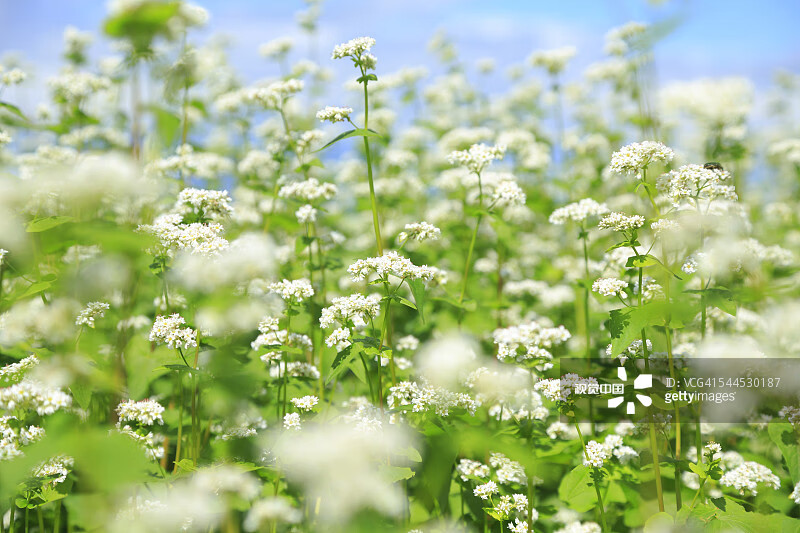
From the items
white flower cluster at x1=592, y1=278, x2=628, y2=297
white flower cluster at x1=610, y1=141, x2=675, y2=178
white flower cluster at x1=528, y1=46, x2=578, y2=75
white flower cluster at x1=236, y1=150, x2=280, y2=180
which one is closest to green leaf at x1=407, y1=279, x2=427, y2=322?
white flower cluster at x1=592, y1=278, x2=628, y2=297

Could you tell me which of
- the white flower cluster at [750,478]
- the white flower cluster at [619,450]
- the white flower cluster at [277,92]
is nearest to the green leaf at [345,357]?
the white flower cluster at [619,450]

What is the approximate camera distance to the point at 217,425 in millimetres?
3404

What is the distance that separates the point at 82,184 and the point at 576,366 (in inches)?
126

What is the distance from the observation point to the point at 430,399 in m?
2.91

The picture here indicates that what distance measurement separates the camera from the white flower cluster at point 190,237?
273cm

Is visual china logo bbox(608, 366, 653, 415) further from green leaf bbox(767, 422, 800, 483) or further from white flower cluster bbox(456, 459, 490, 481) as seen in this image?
white flower cluster bbox(456, 459, 490, 481)

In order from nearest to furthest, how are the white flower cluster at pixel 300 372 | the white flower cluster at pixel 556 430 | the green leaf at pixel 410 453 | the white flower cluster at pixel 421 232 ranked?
the green leaf at pixel 410 453 → the white flower cluster at pixel 421 232 → the white flower cluster at pixel 300 372 → the white flower cluster at pixel 556 430

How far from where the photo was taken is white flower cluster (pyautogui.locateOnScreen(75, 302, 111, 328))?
2650mm

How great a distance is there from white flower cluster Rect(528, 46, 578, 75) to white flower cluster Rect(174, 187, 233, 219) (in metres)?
6.05

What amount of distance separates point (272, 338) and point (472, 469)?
1.45 m

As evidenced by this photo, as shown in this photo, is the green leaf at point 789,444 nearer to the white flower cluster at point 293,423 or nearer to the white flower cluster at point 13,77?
the white flower cluster at point 293,423

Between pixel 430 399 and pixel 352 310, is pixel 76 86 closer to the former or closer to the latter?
pixel 352 310

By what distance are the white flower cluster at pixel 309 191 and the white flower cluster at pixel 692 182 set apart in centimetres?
242

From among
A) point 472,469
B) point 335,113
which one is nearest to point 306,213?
point 335,113
